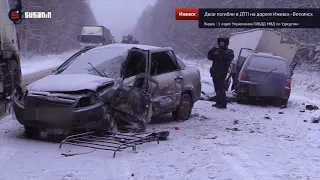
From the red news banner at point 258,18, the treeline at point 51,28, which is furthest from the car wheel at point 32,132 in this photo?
the treeline at point 51,28

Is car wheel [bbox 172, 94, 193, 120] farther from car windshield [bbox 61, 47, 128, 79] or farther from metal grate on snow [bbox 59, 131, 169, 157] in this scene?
metal grate on snow [bbox 59, 131, 169, 157]

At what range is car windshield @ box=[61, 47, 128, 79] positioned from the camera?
7293 mm

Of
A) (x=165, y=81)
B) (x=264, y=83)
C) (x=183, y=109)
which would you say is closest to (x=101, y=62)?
(x=165, y=81)

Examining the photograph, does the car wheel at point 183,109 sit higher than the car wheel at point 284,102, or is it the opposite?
the car wheel at point 183,109

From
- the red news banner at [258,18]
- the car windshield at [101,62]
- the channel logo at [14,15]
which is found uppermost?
the channel logo at [14,15]

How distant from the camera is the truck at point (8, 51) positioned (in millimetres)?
10988

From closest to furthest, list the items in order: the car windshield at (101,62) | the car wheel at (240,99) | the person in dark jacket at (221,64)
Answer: the car windshield at (101,62)
the person in dark jacket at (221,64)
the car wheel at (240,99)

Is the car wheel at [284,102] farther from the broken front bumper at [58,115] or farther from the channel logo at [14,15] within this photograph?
the channel logo at [14,15]

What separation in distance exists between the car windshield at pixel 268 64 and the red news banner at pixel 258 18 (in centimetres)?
263

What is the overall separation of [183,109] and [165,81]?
1.02 meters

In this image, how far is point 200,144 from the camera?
21.7ft

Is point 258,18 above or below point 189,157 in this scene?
above

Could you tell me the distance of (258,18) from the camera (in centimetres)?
962

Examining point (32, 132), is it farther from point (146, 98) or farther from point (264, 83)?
point (264, 83)
